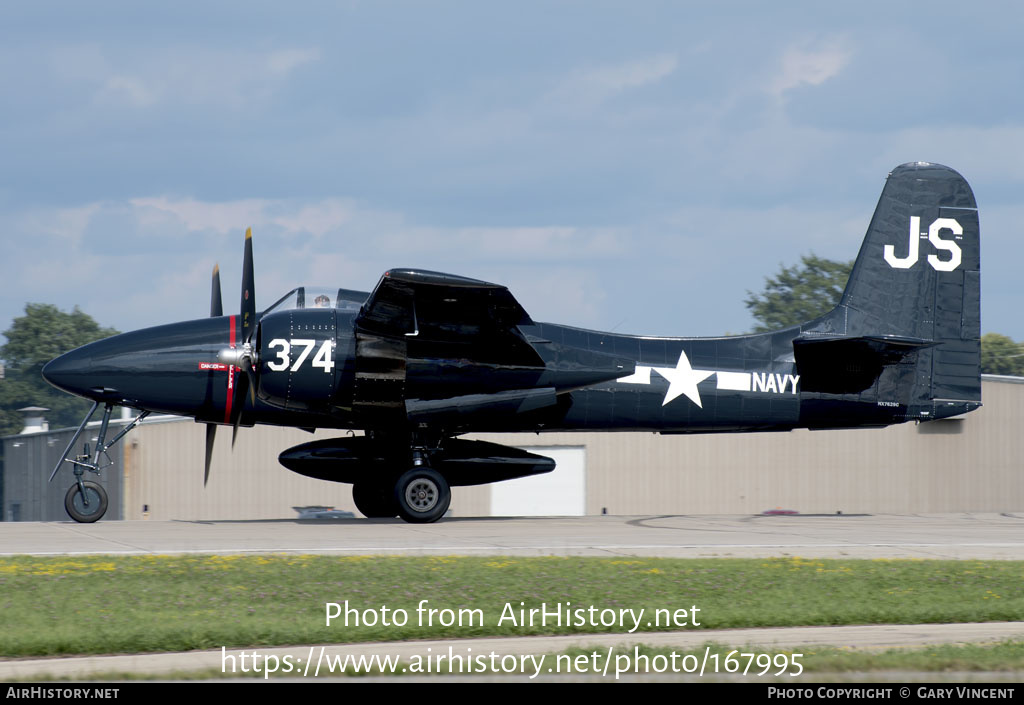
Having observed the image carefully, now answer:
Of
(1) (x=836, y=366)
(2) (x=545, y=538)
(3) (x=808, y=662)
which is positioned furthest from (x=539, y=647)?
(1) (x=836, y=366)

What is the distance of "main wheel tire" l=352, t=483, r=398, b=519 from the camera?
20.7 metres

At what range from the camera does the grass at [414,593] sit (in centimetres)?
962

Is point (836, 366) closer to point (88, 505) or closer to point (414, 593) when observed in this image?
point (414, 593)

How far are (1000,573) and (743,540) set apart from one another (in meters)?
4.26

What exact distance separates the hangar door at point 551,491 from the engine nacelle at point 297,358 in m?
15.3

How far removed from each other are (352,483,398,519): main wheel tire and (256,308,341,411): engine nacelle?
10.0ft

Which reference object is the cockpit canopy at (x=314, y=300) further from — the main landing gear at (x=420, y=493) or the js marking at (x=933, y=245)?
the js marking at (x=933, y=245)

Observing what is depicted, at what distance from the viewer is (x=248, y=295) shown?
18.4 m

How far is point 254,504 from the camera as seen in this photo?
32.2 metres

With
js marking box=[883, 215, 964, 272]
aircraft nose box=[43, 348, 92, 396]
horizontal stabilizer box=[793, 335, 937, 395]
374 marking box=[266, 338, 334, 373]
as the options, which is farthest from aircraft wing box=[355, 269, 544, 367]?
js marking box=[883, 215, 964, 272]

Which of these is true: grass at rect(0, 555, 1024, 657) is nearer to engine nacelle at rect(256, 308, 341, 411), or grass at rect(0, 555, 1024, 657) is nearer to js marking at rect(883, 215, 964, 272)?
engine nacelle at rect(256, 308, 341, 411)

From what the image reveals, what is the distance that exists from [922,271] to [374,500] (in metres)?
12.7

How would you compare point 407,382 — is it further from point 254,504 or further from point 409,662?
point 254,504

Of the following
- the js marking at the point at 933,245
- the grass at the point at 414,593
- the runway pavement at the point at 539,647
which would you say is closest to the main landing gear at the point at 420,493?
the grass at the point at 414,593
